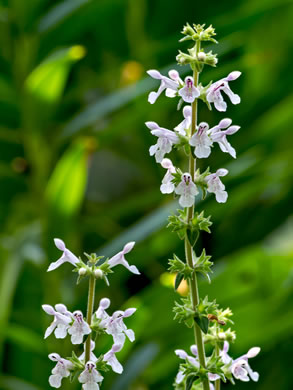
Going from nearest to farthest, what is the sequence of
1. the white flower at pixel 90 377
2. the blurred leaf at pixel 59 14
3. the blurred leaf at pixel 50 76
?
the white flower at pixel 90 377 → the blurred leaf at pixel 50 76 → the blurred leaf at pixel 59 14

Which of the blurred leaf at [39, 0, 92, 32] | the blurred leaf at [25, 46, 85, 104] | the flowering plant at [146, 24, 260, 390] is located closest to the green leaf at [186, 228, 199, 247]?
the flowering plant at [146, 24, 260, 390]

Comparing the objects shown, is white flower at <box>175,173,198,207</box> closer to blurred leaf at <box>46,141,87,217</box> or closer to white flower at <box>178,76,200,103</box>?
white flower at <box>178,76,200,103</box>

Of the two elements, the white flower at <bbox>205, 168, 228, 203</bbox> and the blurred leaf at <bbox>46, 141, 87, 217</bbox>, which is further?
the blurred leaf at <bbox>46, 141, 87, 217</bbox>

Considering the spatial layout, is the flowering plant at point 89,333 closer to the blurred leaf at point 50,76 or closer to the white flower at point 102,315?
the white flower at point 102,315

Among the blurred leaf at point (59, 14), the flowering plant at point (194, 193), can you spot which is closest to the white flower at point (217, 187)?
the flowering plant at point (194, 193)

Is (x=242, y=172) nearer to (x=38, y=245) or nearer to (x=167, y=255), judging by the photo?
(x=167, y=255)
